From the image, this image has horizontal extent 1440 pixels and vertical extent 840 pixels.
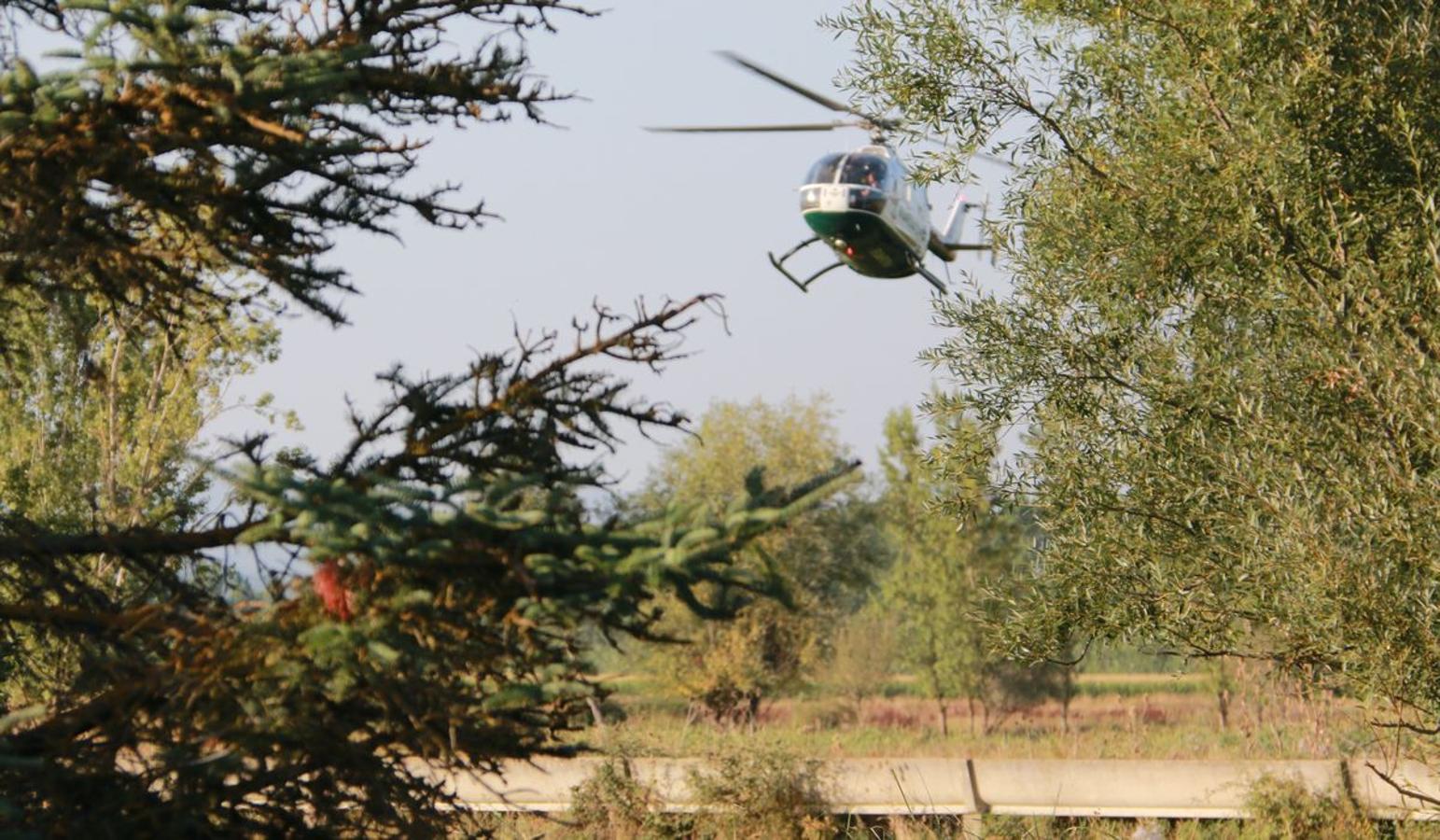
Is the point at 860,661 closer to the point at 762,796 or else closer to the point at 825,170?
the point at 825,170

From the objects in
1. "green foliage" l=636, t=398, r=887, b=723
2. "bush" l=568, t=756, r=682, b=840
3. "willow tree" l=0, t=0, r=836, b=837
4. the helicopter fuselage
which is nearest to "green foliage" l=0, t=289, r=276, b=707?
"bush" l=568, t=756, r=682, b=840

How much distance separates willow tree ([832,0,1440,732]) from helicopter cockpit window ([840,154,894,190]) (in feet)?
46.1

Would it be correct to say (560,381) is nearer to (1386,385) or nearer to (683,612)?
(1386,385)

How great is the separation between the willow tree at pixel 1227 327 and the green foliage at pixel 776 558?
24.0 meters

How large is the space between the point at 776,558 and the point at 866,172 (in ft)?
43.0

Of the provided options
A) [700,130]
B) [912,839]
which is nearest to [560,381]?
[912,839]

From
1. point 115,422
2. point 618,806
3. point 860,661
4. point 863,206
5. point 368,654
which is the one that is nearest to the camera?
point 368,654

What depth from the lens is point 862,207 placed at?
2567 cm

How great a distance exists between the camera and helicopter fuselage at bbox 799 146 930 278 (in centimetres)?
2570

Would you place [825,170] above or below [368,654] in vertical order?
above

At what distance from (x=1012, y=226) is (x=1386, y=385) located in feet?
11.8

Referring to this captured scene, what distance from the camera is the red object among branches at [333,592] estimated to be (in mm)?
4133

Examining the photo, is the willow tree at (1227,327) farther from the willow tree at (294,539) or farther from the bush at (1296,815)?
the willow tree at (294,539)

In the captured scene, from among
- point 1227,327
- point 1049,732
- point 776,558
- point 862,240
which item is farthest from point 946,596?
point 1227,327
